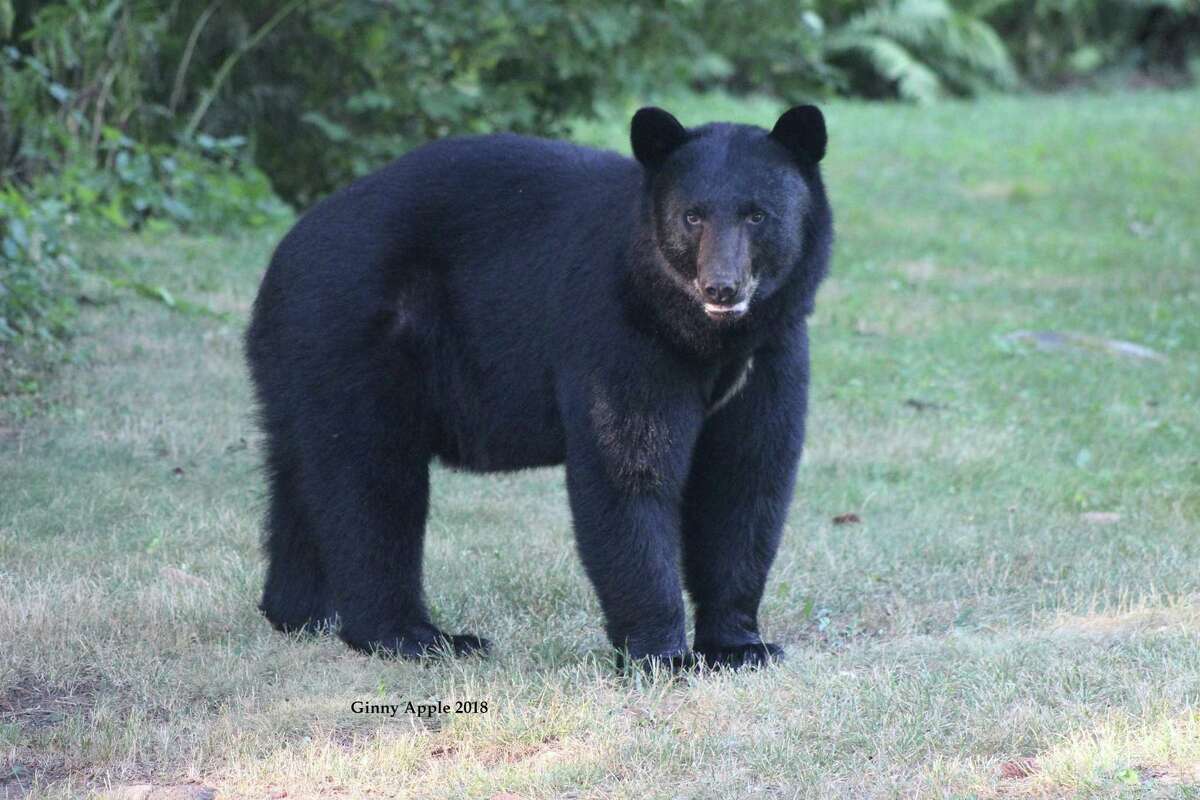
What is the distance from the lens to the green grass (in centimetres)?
462

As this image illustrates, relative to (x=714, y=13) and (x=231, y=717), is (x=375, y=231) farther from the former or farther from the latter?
(x=714, y=13)

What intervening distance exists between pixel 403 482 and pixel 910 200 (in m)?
12.7

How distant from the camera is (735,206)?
16.7ft

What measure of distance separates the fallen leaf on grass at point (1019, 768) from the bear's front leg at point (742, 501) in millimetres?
1217

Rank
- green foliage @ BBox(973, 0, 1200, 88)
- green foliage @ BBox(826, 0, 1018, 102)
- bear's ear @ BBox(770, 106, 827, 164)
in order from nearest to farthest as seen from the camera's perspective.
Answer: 1. bear's ear @ BBox(770, 106, 827, 164)
2. green foliage @ BBox(826, 0, 1018, 102)
3. green foliage @ BBox(973, 0, 1200, 88)

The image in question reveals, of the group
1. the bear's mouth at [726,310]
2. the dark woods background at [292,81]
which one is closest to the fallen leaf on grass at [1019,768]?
the bear's mouth at [726,310]

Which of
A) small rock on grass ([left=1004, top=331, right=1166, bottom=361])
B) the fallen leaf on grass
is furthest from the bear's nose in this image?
small rock on grass ([left=1004, top=331, right=1166, bottom=361])

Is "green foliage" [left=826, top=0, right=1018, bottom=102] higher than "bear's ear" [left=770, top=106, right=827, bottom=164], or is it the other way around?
"bear's ear" [left=770, top=106, right=827, bottom=164]

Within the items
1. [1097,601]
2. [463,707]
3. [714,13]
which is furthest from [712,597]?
[714,13]

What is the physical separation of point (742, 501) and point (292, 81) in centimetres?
933

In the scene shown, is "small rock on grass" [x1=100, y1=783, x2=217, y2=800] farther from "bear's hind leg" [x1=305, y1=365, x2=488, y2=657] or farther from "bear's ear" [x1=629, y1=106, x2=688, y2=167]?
"bear's ear" [x1=629, y1=106, x2=688, y2=167]

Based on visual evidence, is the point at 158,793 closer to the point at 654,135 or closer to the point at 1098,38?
the point at 654,135

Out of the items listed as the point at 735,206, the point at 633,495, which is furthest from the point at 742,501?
the point at 735,206

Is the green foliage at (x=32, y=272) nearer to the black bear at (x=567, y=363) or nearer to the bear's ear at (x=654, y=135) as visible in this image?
the black bear at (x=567, y=363)
